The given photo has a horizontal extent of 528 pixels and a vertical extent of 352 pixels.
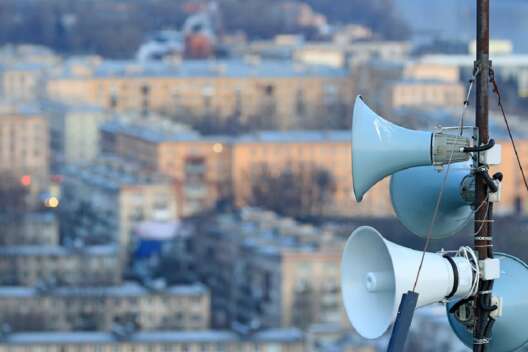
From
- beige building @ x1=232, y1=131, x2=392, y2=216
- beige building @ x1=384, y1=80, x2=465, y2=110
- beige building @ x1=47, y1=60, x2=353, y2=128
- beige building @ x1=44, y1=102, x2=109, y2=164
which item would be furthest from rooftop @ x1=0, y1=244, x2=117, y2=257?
beige building @ x1=47, y1=60, x2=353, y2=128

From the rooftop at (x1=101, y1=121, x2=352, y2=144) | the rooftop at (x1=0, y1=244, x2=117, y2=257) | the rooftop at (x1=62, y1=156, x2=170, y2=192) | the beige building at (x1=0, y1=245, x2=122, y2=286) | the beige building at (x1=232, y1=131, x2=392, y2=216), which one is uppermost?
the rooftop at (x1=101, y1=121, x2=352, y2=144)

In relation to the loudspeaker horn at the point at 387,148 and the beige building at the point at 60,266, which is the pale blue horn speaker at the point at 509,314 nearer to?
the loudspeaker horn at the point at 387,148

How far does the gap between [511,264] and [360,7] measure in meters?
44.8

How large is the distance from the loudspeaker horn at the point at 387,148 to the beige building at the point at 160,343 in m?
15.0

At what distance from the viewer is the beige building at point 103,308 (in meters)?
19.4

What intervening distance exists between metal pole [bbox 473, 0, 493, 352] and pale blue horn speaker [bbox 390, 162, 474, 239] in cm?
3

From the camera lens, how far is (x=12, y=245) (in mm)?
23781

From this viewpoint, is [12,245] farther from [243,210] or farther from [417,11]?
[417,11]

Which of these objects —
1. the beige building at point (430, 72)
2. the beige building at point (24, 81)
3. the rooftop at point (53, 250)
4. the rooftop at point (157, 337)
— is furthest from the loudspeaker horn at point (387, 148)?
the beige building at point (24, 81)

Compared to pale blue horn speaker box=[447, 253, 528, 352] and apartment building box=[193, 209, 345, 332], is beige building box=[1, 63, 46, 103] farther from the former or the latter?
pale blue horn speaker box=[447, 253, 528, 352]

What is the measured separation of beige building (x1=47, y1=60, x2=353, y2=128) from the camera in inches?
1431

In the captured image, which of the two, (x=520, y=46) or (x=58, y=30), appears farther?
(x=58, y=30)

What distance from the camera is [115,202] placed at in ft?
86.4

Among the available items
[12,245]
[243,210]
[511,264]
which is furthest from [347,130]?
[511,264]
